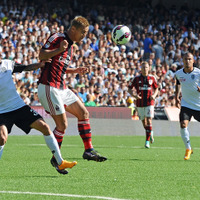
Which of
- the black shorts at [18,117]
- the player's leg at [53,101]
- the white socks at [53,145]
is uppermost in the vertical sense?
the black shorts at [18,117]

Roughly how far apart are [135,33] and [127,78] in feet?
14.6

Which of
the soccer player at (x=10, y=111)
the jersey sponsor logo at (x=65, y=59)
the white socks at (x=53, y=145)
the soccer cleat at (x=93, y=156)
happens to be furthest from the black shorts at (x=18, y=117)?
the soccer cleat at (x=93, y=156)

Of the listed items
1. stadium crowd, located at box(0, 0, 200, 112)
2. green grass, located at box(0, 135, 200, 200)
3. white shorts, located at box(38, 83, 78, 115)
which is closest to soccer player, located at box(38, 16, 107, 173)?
white shorts, located at box(38, 83, 78, 115)

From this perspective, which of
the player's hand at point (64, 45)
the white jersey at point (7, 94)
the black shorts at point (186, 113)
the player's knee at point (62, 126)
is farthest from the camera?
the black shorts at point (186, 113)

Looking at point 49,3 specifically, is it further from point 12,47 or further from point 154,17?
point 12,47

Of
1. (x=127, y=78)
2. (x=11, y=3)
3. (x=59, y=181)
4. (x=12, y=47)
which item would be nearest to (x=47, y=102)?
(x=59, y=181)

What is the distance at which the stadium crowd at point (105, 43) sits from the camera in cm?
2392

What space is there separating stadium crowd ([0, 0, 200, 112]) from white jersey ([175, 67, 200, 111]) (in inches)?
397

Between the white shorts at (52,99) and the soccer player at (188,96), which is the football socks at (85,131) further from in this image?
the soccer player at (188,96)

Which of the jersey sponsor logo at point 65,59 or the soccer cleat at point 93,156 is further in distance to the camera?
the soccer cleat at point 93,156

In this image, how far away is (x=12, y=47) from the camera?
24391 millimetres

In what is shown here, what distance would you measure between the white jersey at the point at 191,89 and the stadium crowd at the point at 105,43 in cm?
1010

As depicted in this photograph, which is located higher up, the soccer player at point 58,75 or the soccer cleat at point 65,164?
the soccer player at point 58,75

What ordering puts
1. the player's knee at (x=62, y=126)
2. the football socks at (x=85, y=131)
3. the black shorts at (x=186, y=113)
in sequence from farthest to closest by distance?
the black shorts at (x=186, y=113), the football socks at (x=85, y=131), the player's knee at (x=62, y=126)
